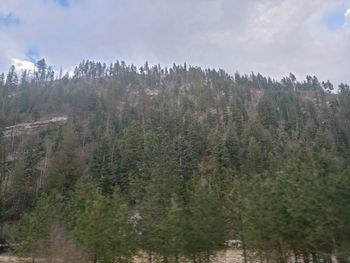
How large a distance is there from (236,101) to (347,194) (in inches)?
3455

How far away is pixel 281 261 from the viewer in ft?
88.9

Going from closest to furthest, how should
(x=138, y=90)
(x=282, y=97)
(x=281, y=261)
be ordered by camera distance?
(x=281, y=261) → (x=282, y=97) → (x=138, y=90)

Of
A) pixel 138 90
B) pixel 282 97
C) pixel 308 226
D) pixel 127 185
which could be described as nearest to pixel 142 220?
pixel 308 226

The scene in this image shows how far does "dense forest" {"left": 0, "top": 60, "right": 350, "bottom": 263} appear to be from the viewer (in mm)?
24484

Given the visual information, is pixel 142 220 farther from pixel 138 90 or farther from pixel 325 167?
pixel 138 90

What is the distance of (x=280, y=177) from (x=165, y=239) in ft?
32.6

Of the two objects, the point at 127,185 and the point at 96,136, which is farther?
the point at 96,136

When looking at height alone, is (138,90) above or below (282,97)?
above

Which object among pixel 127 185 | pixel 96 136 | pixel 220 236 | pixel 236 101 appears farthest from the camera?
pixel 236 101

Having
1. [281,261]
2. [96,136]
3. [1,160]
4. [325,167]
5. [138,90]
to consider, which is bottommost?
[281,261]

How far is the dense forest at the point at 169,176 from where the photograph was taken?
24484 millimetres

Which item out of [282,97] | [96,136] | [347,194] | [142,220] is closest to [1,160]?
[96,136]

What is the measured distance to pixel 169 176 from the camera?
2051 inches

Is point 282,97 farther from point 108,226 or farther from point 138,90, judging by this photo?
point 108,226
